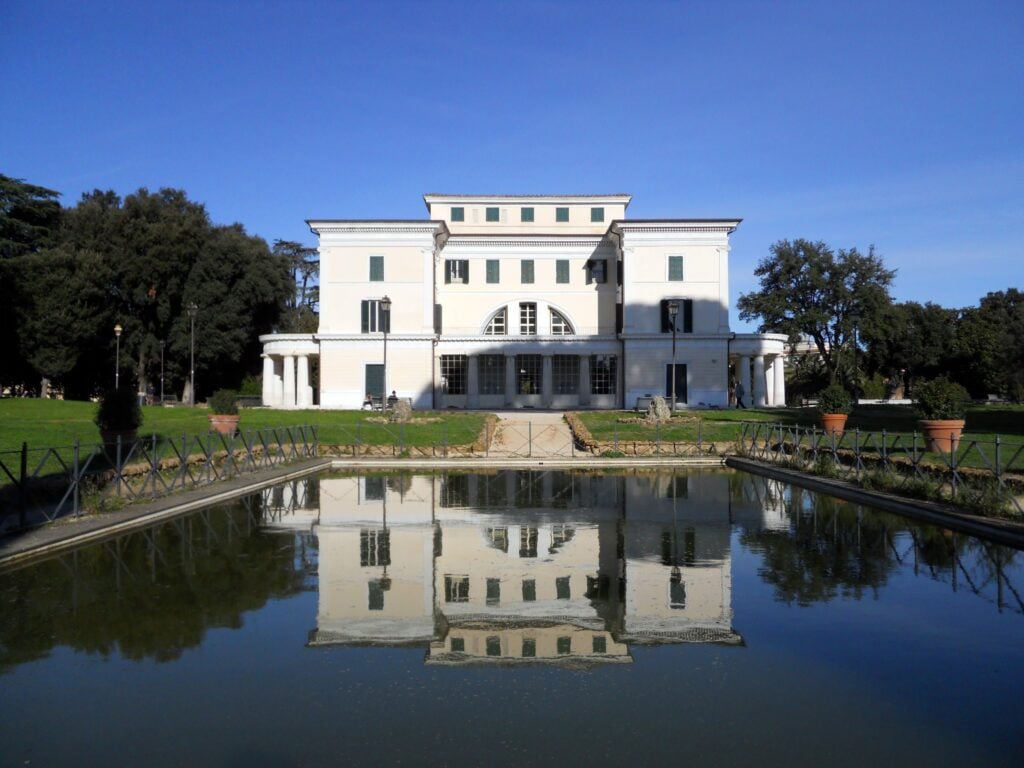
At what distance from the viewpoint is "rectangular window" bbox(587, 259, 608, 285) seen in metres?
51.5

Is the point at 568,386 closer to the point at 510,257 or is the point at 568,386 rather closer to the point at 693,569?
the point at 510,257

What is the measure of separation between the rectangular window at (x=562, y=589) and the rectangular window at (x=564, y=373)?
4061cm

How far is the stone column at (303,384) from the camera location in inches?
1871

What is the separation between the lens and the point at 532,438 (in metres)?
31.1

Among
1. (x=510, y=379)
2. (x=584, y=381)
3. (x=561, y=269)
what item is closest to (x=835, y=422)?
(x=584, y=381)

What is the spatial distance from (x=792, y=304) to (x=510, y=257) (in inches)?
782

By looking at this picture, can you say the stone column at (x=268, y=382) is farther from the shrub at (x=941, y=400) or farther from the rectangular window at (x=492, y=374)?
the shrub at (x=941, y=400)

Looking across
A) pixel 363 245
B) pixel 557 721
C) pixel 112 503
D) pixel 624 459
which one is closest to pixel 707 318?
pixel 363 245

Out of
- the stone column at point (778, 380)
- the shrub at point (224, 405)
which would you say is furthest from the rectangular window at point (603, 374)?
the shrub at point (224, 405)

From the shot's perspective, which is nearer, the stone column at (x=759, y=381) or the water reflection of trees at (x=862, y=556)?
the water reflection of trees at (x=862, y=556)

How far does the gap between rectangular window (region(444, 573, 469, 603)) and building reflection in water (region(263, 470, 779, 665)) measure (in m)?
0.02

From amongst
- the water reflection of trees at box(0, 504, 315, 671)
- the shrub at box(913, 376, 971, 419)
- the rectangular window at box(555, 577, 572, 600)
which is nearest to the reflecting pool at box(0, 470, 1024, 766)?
the water reflection of trees at box(0, 504, 315, 671)

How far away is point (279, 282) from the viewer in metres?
56.2

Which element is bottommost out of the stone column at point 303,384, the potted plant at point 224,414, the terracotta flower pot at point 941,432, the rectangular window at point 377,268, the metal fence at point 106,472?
the metal fence at point 106,472
